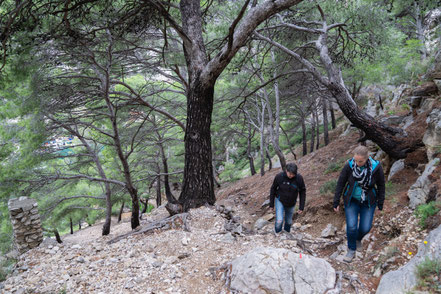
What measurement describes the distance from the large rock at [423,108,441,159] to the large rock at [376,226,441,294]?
2.75 metres

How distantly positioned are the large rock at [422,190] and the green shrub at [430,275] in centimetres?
222

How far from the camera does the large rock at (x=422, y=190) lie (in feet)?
13.6

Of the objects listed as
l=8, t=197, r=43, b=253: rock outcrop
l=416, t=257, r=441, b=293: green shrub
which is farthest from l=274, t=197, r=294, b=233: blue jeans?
l=8, t=197, r=43, b=253: rock outcrop

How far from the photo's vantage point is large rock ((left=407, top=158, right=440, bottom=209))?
4.15 metres

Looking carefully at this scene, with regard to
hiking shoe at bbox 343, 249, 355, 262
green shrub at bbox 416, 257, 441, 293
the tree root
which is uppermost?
the tree root

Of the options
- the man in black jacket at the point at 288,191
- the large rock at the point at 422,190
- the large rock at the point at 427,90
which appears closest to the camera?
the large rock at the point at 422,190

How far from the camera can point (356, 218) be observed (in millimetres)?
3783

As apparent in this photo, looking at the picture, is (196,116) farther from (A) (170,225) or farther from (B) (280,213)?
(B) (280,213)

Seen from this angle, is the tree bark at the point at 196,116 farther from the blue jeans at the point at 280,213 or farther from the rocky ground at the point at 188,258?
the blue jeans at the point at 280,213

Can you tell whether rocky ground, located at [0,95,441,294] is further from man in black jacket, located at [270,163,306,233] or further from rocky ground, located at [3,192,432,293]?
man in black jacket, located at [270,163,306,233]

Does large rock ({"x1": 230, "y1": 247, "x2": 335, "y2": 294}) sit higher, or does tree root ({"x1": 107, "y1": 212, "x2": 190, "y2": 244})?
tree root ({"x1": 107, "y1": 212, "x2": 190, "y2": 244})

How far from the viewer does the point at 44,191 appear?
32.4 feet

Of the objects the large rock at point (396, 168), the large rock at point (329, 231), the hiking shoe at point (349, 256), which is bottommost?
the large rock at point (329, 231)

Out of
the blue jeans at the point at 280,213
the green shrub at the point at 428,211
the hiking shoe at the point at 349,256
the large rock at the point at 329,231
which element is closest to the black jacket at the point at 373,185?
the green shrub at the point at 428,211
